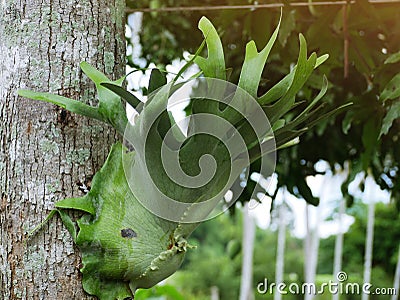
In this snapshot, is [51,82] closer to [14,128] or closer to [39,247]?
[14,128]

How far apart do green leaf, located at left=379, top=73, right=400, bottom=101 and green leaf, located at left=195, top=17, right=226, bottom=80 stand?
424 millimetres

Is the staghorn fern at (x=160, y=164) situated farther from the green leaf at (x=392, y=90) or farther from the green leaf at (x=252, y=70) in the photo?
the green leaf at (x=392, y=90)

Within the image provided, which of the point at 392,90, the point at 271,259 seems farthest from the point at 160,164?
the point at 271,259

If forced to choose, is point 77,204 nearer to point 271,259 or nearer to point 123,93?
point 123,93

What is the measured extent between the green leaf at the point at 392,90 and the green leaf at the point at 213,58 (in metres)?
0.42

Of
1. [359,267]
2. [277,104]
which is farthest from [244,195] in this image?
[359,267]

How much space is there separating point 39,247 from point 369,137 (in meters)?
0.77

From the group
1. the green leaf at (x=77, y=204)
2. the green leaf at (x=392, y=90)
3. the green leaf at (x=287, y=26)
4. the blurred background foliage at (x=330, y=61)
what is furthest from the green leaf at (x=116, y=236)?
the green leaf at (x=287, y=26)

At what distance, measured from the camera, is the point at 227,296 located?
9.27 m

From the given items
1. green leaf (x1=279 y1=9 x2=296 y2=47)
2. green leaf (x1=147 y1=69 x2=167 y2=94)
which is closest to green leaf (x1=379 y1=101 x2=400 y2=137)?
green leaf (x1=279 y1=9 x2=296 y2=47)

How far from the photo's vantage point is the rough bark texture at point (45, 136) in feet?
2.16

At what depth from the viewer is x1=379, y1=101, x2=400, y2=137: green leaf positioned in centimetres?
102

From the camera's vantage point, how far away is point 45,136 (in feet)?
2.23

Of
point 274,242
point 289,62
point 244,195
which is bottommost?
point 244,195
